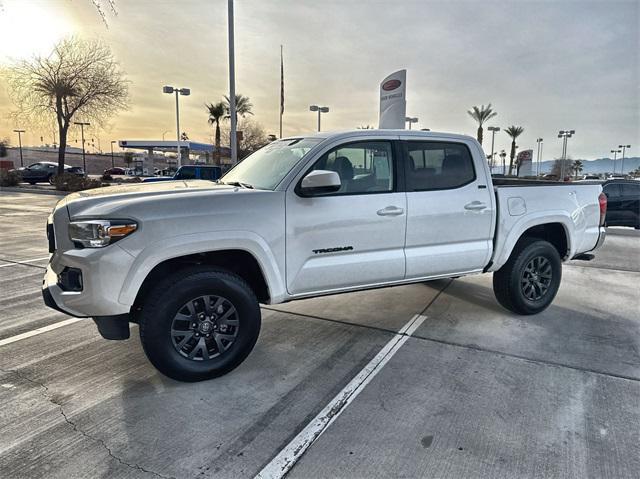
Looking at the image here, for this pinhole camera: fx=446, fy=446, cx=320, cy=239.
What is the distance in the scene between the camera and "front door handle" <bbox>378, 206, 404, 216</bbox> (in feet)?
12.8

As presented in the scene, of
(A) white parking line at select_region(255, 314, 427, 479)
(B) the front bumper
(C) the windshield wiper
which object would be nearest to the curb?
(C) the windshield wiper

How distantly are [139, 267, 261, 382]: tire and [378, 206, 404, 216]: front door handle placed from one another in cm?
132

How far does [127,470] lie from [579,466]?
2507 mm

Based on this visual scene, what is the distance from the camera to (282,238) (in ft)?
11.5

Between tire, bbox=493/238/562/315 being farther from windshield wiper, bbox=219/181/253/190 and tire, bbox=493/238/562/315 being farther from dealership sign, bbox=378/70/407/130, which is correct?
dealership sign, bbox=378/70/407/130

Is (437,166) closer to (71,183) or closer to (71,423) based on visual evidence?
(71,423)

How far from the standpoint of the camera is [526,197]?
4.76 m

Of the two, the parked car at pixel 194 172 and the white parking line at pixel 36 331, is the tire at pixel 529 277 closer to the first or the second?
the white parking line at pixel 36 331

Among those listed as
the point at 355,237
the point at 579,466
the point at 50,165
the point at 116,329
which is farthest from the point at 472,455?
the point at 50,165

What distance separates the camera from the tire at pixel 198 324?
3.16 metres

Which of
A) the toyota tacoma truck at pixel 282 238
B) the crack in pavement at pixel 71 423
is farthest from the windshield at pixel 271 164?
the crack in pavement at pixel 71 423

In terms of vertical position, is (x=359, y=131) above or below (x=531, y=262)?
above

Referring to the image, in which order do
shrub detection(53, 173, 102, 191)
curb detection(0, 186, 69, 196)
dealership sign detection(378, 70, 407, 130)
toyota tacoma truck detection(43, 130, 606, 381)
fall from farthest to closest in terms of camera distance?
shrub detection(53, 173, 102, 191), curb detection(0, 186, 69, 196), dealership sign detection(378, 70, 407, 130), toyota tacoma truck detection(43, 130, 606, 381)

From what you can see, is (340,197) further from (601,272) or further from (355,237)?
(601,272)
